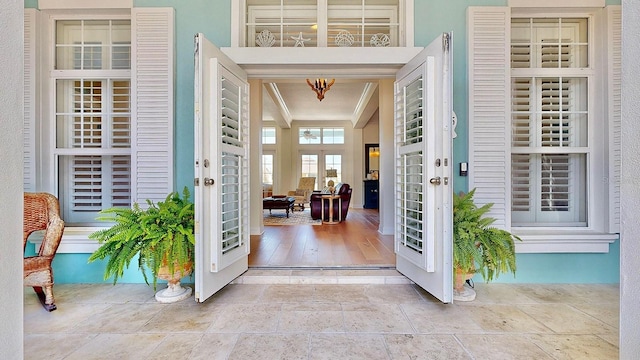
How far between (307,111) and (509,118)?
22.6 feet

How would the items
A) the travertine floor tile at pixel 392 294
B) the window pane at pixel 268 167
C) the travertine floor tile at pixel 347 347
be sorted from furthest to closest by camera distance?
the window pane at pixel 268 167, the travertine floor tile at pixel 392 294, the travertine floor tile at pixel 347 347

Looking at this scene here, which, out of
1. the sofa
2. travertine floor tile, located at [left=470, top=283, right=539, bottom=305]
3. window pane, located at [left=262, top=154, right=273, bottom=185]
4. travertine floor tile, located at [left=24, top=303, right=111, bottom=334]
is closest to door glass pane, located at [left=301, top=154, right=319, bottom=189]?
window pane, located at [left=262, top=154, right=273, bottom=185]

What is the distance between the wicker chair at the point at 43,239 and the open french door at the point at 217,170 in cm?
119

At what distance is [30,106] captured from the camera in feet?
9.29

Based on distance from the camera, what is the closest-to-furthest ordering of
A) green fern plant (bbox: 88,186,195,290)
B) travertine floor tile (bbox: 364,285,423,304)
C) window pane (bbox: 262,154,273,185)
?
1. green fern plant (bbox: 88,186,195,290)
2. travertine floor tile (bbox: 364,285,423,304)
3. window pane (bbox: 262,154,273,185)

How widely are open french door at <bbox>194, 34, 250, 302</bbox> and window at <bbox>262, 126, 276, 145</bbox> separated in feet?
25.0

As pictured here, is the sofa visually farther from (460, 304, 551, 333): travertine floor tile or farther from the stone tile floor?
(460, 304, 551, 333): travertine floor tile

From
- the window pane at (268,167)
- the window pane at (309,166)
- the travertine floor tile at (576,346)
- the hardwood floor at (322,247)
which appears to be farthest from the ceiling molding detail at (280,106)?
the travertine floor tile at (576,346)

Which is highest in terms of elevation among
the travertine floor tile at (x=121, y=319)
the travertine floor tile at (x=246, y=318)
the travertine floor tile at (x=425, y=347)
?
the travertine floor tile at (x=246, y=318)

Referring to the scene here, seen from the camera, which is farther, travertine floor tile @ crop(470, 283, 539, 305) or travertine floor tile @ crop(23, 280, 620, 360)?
travertine floor tile @ crop(470, 283, 539, 305)

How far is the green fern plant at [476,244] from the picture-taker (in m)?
2.33

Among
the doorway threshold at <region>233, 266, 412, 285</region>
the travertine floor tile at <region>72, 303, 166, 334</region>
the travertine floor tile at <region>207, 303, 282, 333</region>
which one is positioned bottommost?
the travertine floor tile at <region>72, 303, 166, 334</region>

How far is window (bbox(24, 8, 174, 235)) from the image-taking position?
9.25 ft

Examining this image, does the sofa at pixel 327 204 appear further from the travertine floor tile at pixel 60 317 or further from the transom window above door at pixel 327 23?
the travertine floor tile at pixel 60 317
